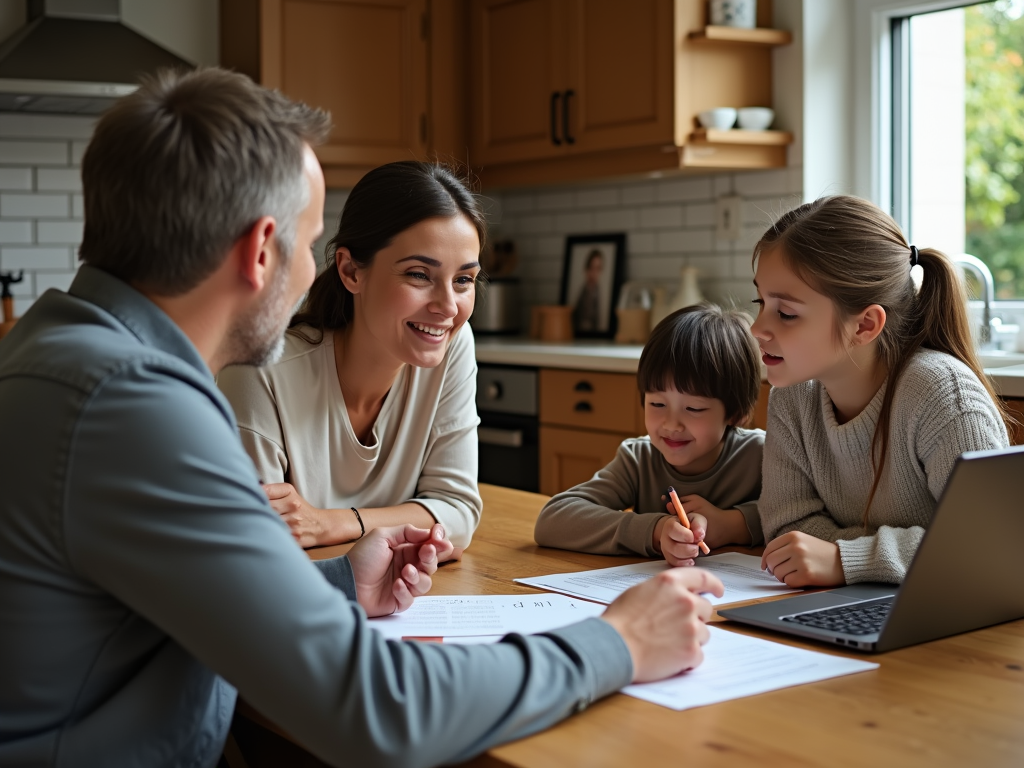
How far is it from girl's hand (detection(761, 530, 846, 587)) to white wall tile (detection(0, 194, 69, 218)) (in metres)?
3.73

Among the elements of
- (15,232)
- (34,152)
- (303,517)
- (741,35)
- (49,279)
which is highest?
(741,35)

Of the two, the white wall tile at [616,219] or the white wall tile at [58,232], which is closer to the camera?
the white wall tile at [58,232]

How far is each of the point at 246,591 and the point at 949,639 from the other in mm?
760

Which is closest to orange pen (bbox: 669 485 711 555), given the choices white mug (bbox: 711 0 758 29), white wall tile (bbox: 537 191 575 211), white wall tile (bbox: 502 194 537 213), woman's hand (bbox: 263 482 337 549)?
woman's hand (bbox: 263 482 337 549)

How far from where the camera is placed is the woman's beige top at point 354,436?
1.92 metres

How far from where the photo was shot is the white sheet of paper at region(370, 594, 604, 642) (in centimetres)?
129

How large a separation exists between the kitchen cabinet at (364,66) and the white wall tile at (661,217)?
83 centimetres

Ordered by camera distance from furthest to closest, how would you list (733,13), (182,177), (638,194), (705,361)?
(638,194) → (733,13) → (705,361) → (182,177)

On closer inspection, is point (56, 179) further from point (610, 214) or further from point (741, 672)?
point (741, 672)

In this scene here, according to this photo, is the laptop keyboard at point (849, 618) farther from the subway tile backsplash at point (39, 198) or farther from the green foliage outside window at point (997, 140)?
the subway tile backsplash at point (39, 198)

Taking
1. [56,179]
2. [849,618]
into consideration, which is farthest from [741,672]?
[56,179]

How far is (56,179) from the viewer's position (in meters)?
4.46

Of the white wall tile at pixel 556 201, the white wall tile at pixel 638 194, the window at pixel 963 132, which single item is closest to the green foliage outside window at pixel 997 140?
the window at pixel 963 132

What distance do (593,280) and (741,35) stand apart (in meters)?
1.25
